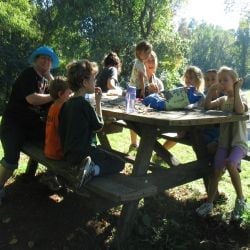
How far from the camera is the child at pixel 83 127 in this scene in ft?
10.8

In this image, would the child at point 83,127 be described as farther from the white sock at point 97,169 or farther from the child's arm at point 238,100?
the child's arm at point 238,100

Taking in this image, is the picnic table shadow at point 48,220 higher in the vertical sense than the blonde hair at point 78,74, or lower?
lower

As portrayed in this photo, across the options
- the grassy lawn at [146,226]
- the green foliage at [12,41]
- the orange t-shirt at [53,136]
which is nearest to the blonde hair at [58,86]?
the orange t-shirt at [53,136]

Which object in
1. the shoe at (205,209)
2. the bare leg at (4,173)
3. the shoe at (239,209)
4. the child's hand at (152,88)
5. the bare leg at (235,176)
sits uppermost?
the child's hand at (152,88)

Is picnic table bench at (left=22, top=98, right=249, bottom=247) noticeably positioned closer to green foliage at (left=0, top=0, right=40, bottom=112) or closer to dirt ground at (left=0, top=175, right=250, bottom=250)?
dirt ground at (left=0, top=175, right=250, bottom=250)

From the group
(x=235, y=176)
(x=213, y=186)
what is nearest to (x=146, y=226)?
(x=213, y=186)

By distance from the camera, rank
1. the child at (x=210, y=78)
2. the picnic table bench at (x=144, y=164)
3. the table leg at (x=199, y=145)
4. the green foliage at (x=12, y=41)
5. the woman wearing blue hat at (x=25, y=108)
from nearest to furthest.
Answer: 1. the picnic table bench at (x=144, y=164)
2. the woman wearing blue hat at (x=25, y=108)
3. the table leg at (x=199, y=145)
4. the child at (x=210, y=78)
5. the green foliage at (x=12, y=41)

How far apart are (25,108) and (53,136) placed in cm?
80

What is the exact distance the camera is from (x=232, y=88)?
13.1 feet

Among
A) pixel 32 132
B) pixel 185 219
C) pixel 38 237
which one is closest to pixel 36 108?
pixel 32 132

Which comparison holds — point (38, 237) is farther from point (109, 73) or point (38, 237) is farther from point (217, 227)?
point (109, 73)

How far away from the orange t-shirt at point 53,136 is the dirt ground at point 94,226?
0.56 meters

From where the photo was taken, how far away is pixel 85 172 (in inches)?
127

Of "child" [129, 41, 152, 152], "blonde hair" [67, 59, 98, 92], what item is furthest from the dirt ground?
"child" [129, 41, 152, 152]
